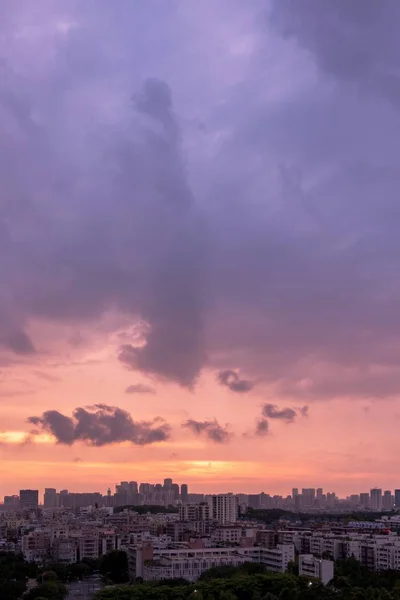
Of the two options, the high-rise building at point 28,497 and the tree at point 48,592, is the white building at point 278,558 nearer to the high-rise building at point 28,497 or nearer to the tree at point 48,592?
the tree at point 48,592

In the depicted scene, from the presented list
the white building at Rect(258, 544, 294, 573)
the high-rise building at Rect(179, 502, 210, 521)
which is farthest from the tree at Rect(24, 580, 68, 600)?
the high-rise building at Rect(179, 502, 210, 521)

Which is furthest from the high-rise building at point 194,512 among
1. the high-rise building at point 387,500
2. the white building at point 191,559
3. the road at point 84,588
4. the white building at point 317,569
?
the high-rise building at point 387,500

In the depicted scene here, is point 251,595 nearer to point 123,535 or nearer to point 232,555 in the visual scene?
point 232,555

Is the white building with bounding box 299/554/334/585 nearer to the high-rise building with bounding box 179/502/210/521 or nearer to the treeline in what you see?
the treeline

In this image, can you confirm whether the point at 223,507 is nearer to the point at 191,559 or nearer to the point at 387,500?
the point at 191,559

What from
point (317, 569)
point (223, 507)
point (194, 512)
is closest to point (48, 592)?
point (317, 569)
